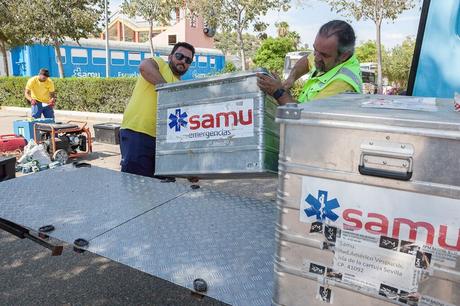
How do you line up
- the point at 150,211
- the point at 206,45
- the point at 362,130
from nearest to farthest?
1. the point at 362,130
2. the point at 150,211
3. the point at 206,45

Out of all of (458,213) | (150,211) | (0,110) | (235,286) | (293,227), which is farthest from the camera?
(0,110)

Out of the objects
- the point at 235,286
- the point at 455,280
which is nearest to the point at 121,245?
the point at 235,286

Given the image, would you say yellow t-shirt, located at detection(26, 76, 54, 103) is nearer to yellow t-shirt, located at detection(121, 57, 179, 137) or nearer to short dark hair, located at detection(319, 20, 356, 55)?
yellow t-shirt, located at detection(121, 57, 179, 137)

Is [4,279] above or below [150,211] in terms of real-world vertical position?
below

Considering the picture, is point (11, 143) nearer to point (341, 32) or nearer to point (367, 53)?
point (341, 32)

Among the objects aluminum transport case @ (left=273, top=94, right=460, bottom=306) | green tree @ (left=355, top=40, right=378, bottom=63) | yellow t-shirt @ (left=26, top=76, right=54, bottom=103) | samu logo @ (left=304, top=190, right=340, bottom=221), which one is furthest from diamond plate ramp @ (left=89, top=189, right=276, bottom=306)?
green tree @ (left=355, top=40, right=378, bottom=63)

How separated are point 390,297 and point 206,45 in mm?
51310

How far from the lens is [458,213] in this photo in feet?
3.75

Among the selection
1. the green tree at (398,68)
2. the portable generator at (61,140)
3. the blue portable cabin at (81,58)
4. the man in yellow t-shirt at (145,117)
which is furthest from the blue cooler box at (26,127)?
the green tree at (398,68)

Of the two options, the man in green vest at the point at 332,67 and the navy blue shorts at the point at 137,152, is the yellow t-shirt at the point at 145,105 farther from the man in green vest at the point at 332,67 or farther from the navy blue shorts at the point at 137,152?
the man in green vest at the point at 332,67

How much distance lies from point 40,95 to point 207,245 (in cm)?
927

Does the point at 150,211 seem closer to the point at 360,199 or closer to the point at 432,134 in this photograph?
the point at 360,199

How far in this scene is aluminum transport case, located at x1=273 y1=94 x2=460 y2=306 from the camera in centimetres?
117

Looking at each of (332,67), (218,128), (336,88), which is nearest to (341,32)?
(332,67)
